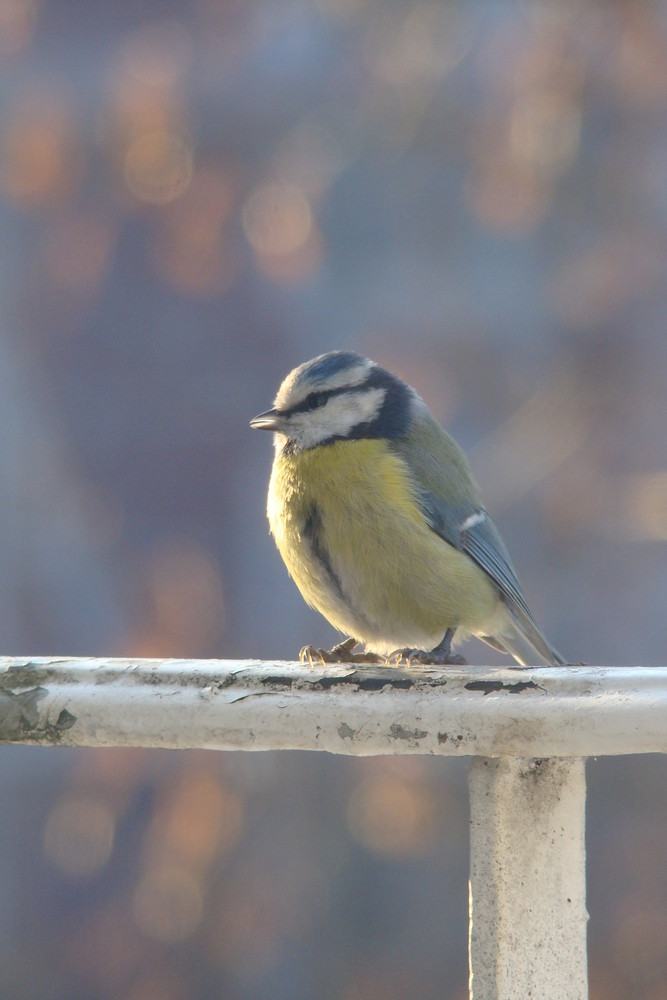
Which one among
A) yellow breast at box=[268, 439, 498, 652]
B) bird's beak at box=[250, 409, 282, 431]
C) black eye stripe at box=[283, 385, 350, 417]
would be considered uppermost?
black eye stripe at box=[283, 385, 350, 417]

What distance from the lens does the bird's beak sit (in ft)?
6.34

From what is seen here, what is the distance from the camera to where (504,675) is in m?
0.99

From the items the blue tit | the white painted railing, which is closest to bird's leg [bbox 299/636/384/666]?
the blue tit

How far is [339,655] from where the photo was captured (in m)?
1.99

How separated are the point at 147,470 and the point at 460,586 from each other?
238 centimetres

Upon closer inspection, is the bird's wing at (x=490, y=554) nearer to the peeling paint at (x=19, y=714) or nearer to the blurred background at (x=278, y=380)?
the peeling paint at (x=19, y=714)

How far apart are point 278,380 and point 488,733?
3310 mm

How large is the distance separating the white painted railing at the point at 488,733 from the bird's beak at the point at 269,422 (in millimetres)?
923

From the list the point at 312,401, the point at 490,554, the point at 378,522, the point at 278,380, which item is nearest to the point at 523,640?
the point at 490,554

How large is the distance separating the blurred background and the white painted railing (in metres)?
2.73

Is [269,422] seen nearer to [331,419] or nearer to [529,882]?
[331,419]

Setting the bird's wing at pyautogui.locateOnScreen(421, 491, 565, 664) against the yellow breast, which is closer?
the yellow breast

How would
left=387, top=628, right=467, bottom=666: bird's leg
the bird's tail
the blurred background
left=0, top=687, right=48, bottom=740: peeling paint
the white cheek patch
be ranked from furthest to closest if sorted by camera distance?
1. the blurred background
2. the bird's tail
3. the white cheek patch
4. left=387, top=628, right=467, bottom=666: bird's leg
5. left=0, top=687, right=48, bottom=740: peeling paint

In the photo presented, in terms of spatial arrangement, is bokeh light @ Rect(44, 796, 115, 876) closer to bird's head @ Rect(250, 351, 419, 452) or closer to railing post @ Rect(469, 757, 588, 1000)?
bird's head @ Rect(250, 351, 419, 452)
